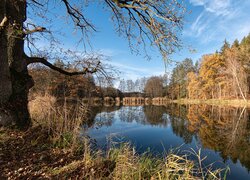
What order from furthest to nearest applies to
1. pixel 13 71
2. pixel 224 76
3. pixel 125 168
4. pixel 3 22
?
pixel 224 76 → pixel 13 71 → pixel 3 22 → pixel 125 168

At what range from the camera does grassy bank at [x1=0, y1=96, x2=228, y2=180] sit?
8.87 ft

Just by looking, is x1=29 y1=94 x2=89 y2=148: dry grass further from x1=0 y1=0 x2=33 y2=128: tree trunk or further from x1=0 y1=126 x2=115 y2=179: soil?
x1=0 y1=0 x2=33 y2=128: tree trunk

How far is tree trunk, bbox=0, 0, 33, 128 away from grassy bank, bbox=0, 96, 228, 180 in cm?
42

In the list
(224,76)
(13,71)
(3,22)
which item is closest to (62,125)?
(13,71)

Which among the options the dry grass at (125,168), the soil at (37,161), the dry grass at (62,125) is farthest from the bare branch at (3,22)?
the dry grass at (125,168)

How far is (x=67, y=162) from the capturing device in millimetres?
3434

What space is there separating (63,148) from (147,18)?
397 centimetres

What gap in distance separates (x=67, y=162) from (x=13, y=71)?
3037 mm

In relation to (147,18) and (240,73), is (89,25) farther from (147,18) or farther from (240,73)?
(240,73)

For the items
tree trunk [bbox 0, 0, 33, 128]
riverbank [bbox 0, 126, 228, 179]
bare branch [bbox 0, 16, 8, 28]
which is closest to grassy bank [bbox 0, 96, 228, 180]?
riverbank [bbox 0, 126, 228, 179]

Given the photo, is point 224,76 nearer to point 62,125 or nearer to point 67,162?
point 62,125

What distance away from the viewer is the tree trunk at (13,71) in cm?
424

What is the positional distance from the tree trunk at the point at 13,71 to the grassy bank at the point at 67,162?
1.36 ft

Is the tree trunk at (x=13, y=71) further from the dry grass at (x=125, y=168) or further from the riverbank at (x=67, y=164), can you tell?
the dry grass at (x=125, y=168)
